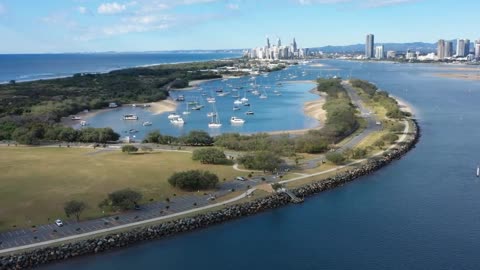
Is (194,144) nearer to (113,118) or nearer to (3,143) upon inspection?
(3,143)

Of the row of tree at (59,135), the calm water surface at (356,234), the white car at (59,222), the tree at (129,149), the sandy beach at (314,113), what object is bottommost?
the calm water surface at (356,234)

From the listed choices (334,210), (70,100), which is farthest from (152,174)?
(70,100)

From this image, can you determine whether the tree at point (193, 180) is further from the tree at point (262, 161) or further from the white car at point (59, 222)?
the white car at point (59, 222)

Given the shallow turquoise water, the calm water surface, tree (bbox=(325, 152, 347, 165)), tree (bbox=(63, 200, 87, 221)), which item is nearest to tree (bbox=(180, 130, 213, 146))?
the shallow turquoise water

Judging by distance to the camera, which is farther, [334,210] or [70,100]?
[70,100]

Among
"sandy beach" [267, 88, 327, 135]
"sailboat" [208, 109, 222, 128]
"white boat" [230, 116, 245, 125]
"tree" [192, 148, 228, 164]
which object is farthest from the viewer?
"white boat" [230, 116, 245, 125]

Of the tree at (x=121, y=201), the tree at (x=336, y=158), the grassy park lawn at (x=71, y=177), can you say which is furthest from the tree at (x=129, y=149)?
the tree at (x=336, y=158)

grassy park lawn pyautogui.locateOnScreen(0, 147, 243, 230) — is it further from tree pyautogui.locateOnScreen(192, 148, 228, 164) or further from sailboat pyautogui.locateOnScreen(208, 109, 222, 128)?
sailboat pyautogui.locateOnScreen(208, 109, 222, 128)
